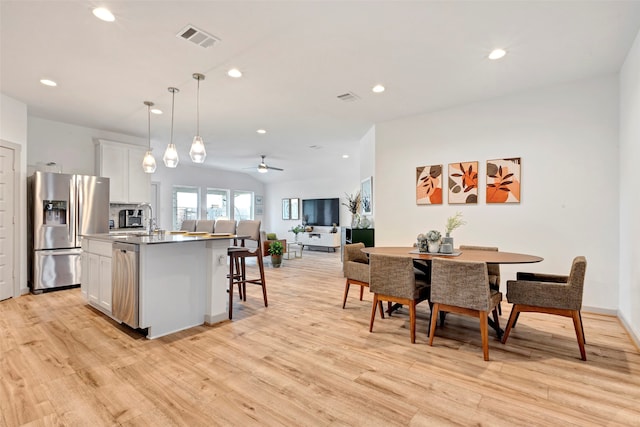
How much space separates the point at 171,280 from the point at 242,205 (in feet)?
27.6

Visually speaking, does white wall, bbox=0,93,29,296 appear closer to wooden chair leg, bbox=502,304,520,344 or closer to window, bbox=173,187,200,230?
window, bbox=173,187,200,230

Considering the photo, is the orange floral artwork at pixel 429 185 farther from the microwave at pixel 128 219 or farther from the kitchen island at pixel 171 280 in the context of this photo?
the microwave at pixel 128 219

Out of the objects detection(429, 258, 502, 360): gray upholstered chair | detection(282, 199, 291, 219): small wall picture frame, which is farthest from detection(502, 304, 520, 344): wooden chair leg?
detection(282, 199, 291, 219): small wall picture frame

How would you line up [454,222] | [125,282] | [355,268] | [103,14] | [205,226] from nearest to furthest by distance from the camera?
[103,14]
[125,282]
[355,268]
[454,222]
[205,226]

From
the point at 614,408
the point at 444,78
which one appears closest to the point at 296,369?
the point at 614,408

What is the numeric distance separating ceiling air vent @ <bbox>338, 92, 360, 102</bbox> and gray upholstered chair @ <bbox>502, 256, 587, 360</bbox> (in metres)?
2.84

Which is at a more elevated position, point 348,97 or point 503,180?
point 348,97

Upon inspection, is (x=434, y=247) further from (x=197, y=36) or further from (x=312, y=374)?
(x=197, y=36)

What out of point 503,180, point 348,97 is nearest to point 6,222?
point 348,97

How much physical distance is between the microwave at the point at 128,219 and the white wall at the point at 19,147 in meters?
1.43

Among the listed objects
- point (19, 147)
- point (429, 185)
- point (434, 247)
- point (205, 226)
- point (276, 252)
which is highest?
point (19, 147)

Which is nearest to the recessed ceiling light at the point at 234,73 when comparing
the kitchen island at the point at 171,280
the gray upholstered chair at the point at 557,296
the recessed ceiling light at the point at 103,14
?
the recessed ceiling light at the point at 103,14

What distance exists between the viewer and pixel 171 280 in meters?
3.00

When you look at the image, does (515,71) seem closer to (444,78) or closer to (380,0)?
(444,78)
